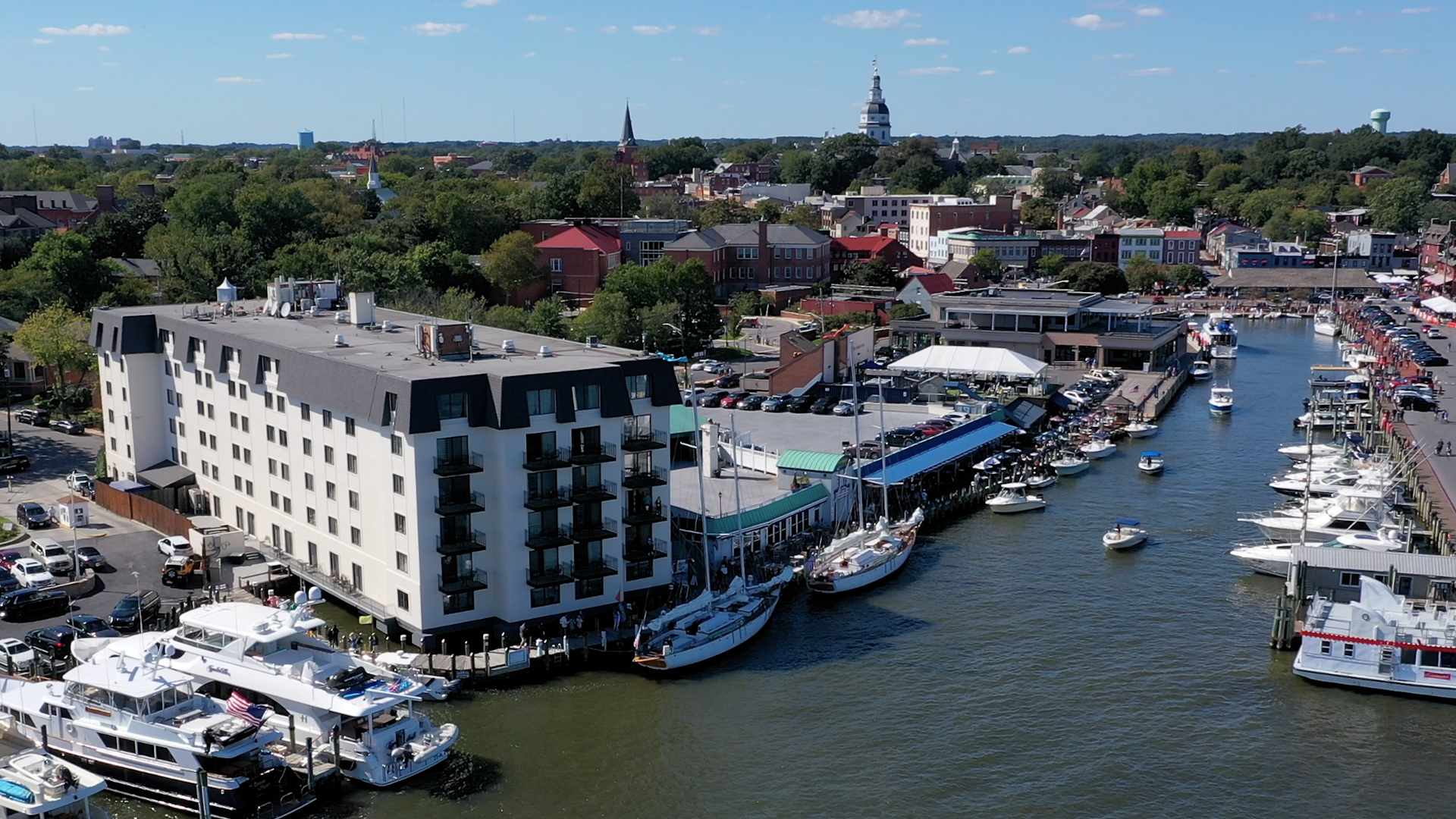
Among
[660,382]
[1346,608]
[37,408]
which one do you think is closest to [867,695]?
[660,382]

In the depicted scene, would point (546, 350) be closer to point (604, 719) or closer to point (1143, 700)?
point (604, 719)

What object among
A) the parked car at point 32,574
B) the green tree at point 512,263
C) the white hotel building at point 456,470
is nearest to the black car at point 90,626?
the parked car at point 32,574

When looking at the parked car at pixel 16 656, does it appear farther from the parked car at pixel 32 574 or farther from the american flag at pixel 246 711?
the american flag at pixel 246 711

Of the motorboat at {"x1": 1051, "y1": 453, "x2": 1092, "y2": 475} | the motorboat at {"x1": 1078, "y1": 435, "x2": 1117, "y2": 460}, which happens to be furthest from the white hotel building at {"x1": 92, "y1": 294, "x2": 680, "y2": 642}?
the motorboat at {"x1": 1078, "y1": 435, "x2": 1117, "y2": 460}

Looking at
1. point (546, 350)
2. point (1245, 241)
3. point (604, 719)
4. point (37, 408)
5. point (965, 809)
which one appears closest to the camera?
point (965, 809)

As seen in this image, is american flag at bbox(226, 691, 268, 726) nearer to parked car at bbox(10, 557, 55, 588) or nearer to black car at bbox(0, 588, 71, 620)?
black car at bbox(0, 588, 71, 620)
